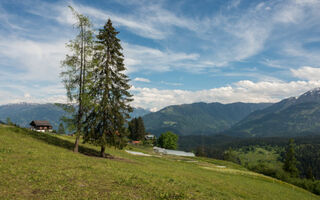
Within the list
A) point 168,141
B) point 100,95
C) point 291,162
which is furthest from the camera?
point 168,141

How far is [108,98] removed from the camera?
29641 mm

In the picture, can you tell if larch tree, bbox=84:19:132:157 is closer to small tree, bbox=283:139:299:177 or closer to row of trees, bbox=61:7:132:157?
row of trees, bbox=61:7:132:157

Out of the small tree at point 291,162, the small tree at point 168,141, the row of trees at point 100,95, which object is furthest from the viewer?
the small tree at point 168,141

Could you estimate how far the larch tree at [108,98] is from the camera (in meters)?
28.9

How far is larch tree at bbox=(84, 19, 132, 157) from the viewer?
28.9m

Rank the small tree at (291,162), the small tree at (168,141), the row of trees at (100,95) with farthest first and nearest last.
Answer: the small tree at (168,141)
the small tree at (291,162)
the row of trees at (100,95)

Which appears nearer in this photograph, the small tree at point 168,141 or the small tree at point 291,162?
the small tree at point 291,162

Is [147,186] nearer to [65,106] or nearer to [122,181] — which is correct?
[122,181]

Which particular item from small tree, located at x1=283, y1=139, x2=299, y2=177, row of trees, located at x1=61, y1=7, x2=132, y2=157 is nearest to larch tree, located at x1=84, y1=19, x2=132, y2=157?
row of trees, located at x1=61, y1=7, x2=132, y2=157

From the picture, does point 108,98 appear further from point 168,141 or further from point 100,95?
point 168,141

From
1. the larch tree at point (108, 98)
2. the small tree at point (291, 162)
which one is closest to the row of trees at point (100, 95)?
the larch tree at point (108, 98)

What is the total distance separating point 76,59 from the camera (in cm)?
2805

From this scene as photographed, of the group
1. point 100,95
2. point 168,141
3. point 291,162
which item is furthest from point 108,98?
point 168,141

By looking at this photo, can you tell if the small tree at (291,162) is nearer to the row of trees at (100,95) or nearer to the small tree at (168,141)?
the small tree at (168,141)
